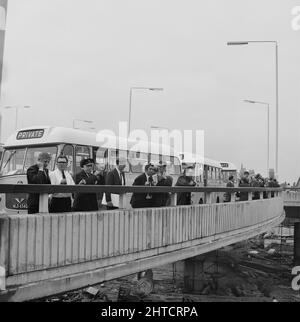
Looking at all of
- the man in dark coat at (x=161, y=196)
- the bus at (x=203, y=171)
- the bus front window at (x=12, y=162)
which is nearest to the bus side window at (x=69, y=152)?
the bus front window at (x=12, y=162)

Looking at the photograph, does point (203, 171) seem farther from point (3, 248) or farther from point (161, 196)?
point (3, 248)

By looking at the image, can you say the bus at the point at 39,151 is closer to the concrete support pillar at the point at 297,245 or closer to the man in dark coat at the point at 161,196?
the man in dark coat at the point at 161,196

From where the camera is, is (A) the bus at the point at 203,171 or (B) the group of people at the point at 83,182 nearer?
(B) the group of people at the point at 83,182

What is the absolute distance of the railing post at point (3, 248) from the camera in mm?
6062

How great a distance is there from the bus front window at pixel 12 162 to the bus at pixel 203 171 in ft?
26.4

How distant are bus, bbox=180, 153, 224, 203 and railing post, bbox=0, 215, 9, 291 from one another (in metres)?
15.7

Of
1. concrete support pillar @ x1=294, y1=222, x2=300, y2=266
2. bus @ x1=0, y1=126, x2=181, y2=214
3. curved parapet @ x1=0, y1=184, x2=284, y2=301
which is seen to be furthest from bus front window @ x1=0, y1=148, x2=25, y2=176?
concrete support pillar @ x1=294, y1=222, x2=300, y2=266

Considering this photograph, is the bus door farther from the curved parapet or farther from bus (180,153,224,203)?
bus (180,153,224,203)

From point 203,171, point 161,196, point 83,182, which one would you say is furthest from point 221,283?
point 83,182

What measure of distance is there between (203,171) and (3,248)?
2191 cm

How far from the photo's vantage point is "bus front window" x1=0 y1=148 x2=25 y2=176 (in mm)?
15492

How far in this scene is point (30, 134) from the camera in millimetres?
15938

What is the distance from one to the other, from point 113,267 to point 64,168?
1701mm

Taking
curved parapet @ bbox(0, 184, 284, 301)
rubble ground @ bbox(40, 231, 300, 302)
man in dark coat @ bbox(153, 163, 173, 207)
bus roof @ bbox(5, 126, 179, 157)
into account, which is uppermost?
bus roof @ bbox(5, 126, 179, 157)
